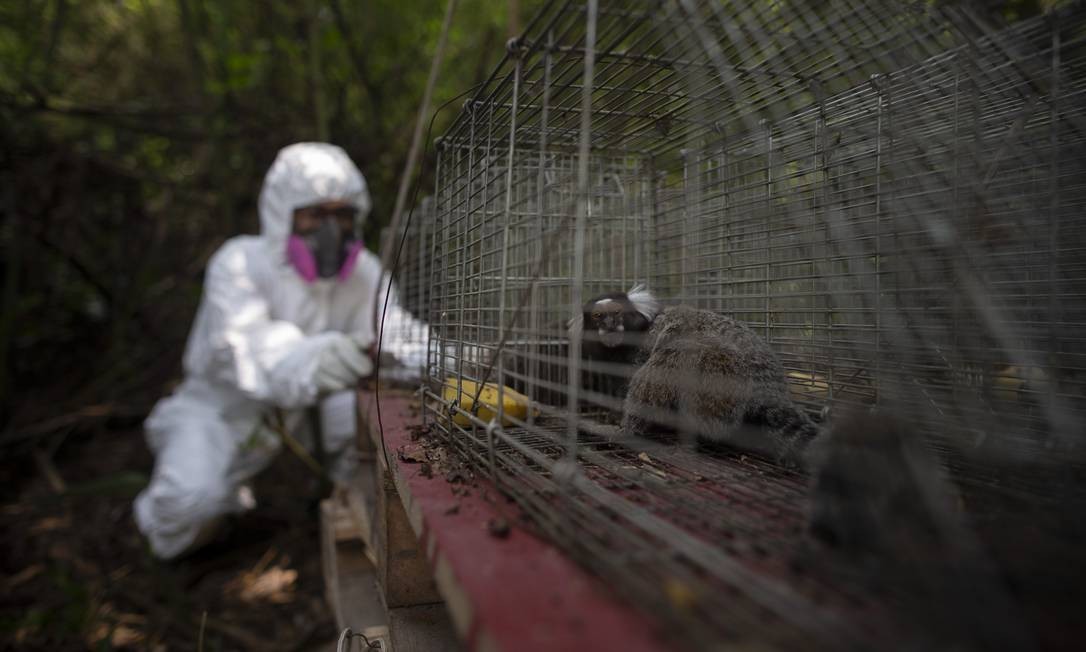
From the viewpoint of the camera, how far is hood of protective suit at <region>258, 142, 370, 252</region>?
4184 mm

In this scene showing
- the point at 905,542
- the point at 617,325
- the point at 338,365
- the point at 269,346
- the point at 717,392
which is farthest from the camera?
the point at 269,346

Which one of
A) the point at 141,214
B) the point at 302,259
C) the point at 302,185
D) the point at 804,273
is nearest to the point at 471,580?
the point at 804,273

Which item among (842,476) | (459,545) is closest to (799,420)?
(842,476)

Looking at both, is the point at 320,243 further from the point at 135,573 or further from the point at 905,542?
the point at 905,542

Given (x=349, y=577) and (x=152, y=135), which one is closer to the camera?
(x=349, y=577)

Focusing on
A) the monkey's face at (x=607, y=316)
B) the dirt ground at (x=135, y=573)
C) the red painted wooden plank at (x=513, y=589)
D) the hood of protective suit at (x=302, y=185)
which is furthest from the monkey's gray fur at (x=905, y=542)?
the hood of protective suit at (x=302, y=185)

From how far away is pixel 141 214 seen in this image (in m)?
6.46

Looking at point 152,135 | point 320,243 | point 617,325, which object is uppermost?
point 152,135

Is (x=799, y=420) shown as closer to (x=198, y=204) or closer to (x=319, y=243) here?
(x=319, y=243)

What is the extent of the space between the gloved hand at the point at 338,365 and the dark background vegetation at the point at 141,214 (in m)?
1.71

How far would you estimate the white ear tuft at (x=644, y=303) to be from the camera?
2902mm

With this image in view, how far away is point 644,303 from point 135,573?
425 cm

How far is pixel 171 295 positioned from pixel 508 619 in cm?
712

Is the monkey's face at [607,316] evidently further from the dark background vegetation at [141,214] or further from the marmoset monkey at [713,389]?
the dark background vegetation at [141,214]
